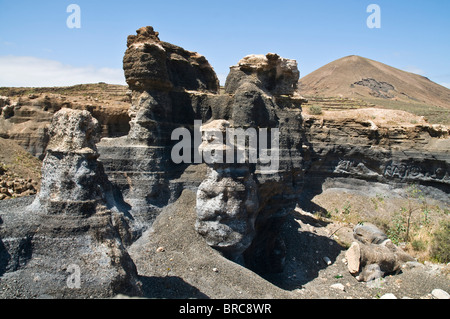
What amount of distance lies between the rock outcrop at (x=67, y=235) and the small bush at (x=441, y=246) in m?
11.8

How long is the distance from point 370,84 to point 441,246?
187 feet

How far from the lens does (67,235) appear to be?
582 centimetres

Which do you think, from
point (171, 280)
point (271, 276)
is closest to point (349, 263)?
point (271, 276)

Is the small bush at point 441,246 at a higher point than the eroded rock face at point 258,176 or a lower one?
lower

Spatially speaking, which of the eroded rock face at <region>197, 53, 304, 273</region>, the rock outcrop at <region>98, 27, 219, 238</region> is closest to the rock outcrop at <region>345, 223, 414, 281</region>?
the eroded rock face at <region>197, 53, 304, 273</region>

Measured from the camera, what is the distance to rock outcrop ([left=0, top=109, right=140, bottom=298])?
17.5 ft

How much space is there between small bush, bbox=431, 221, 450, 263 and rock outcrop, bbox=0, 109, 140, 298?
11.8 meters

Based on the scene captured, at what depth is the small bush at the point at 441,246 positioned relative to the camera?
517 inches

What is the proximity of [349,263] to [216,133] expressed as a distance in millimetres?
6691

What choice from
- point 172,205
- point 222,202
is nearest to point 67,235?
point 222,202

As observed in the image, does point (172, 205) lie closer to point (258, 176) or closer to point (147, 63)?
point (258, 176)

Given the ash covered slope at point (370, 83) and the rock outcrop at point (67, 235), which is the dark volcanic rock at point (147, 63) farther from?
the ash covered slope at point (370, 83)

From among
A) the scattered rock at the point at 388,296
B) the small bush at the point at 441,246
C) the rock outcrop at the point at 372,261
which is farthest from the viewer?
the small bush at the point at 441,246

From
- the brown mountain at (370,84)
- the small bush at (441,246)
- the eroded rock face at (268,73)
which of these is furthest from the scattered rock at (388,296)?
the brown mountain at (370,84)
